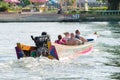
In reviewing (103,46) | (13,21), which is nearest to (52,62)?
(103,46)

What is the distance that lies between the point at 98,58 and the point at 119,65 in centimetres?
395

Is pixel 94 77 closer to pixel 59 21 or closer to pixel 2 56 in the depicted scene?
pixel 2 56

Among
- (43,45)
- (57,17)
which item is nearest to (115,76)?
(43,45)

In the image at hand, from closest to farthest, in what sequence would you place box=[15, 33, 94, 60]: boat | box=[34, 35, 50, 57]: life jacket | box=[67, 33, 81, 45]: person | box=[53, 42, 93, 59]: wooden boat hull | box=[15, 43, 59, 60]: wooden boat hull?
box=[15, 33, 94, 60]: boat → box=[15, 43, 59, 60]: wooden boat hull → box=[34, 35, 50, 57]: life jacket → box=[53, 42, 93, 59]: wooden boat hull → box=[67, 33, 81, 45]: person

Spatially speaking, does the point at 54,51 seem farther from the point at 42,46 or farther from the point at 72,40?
the point at 72,40

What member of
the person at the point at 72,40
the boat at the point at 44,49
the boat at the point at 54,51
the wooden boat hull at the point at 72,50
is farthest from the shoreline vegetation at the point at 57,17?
the boat at the point at 44,49

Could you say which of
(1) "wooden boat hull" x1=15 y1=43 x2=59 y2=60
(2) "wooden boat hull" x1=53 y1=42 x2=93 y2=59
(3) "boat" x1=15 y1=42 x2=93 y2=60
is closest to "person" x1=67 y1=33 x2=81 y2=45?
(2) "wooden boat hull" x1=53 y1=42 x2=93 y2=59

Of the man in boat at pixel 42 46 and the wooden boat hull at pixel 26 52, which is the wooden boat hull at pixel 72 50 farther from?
the man in boat at pixel 42 46

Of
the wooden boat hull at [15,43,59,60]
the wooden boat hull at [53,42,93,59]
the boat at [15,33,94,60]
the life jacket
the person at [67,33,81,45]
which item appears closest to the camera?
the boat at [15,33,94,60]

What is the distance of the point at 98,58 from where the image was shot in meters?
32.1

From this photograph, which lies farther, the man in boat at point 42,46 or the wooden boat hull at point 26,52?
the man in boat at point 42,46

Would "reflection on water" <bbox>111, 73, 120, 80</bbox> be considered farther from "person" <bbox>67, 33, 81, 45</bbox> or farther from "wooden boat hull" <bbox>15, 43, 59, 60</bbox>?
"person" <bbox>67, 33, 81, 45</bbox>


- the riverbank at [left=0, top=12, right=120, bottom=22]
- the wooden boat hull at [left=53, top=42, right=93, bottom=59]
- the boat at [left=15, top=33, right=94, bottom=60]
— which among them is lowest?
Answer: the riverbank at [left=0, top=12, right=120, bottom=22]

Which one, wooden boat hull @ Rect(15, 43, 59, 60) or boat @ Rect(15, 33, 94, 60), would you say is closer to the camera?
Result: boat @ Rect(15, 33, 94, 60)
